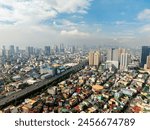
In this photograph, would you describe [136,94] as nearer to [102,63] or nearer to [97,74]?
[97,74]

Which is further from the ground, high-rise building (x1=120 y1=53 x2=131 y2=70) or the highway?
high-rise building (x1=120 y1=53 x2=131 y2=70)

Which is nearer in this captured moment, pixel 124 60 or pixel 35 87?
pixel 35 87

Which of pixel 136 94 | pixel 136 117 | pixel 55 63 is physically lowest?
pixel 136 94

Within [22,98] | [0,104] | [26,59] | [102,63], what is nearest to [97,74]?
[102,63]

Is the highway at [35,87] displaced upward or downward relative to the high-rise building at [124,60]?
downward

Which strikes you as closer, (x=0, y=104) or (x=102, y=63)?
(x=0, y=104)

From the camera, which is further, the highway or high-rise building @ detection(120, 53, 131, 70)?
high-rise building @ detection(120, 53, 131, 70)

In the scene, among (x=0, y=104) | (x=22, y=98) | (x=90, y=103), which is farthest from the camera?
(x=22, y=98)

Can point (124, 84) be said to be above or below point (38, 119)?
below

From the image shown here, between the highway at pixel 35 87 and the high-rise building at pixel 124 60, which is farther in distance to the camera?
the high-rise building at pixel 124 60

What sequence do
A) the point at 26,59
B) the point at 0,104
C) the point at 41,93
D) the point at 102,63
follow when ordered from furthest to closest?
1. the point at 26,59
2. the point at 102,63
3. the point at 41,93
4. the point at 0,104

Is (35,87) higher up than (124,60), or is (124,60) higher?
(124,60)
